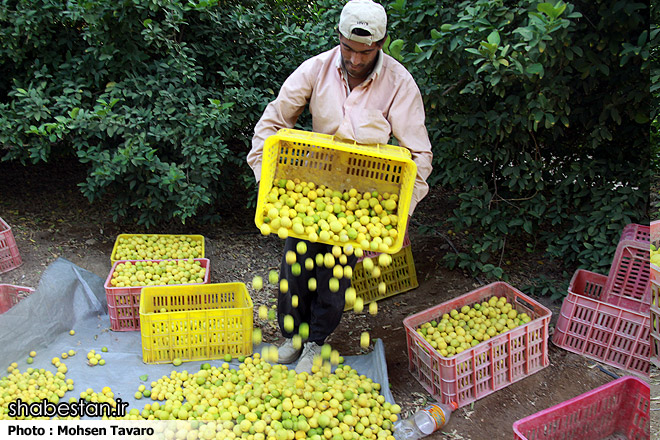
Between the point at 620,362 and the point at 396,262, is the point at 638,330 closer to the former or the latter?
the point at 620,362

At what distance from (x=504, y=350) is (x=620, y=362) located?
2.85 ft

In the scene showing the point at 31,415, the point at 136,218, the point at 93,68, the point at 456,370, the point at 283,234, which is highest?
the point at 93,68

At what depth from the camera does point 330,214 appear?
2.68m

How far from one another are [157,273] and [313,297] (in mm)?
1419

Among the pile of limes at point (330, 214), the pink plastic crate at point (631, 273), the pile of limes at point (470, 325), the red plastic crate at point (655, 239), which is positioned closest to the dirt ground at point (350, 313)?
the pile of limes at point (470, 325)

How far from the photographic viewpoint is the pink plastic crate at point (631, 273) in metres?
3.45

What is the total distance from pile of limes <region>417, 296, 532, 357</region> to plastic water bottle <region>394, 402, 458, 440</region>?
Answer: 1.28ft

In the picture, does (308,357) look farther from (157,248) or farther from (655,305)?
(655,305)

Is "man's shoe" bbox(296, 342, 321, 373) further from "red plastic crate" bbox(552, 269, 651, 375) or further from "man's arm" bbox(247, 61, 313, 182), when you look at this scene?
"red plastic crate" bbox(552, 269, 651, 375)

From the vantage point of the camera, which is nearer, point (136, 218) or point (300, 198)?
point (300, 198)

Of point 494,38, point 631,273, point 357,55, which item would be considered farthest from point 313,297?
point 631,273

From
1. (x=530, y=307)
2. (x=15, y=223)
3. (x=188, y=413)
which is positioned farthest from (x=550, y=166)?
(x=15, y=223)

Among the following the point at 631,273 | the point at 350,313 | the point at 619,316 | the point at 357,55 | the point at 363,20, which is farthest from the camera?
the point at 350,313

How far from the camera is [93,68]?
4527 millimetres
